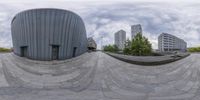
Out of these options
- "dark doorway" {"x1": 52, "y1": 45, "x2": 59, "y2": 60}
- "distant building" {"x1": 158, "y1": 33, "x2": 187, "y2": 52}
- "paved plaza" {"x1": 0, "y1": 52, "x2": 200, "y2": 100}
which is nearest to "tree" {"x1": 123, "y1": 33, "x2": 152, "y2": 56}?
"dark doorway" {"x1": 52, "y1": 45, "x2": 59, "y2": 60}

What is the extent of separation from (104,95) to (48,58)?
50.7ft

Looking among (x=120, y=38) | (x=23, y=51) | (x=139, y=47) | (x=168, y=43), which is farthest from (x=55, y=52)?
(x=120, y=38)

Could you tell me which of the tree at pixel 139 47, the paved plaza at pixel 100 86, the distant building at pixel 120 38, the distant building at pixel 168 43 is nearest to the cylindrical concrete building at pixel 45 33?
the paved plaza at pixel 100 86

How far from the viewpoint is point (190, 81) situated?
38.7ft

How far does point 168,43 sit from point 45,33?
64910 millimetres

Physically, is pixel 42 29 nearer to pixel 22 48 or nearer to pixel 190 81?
pixel 22 48

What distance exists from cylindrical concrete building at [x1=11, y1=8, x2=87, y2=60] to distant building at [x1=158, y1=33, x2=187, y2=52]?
2300 inches

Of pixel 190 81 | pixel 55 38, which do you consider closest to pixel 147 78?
pixel 190 81

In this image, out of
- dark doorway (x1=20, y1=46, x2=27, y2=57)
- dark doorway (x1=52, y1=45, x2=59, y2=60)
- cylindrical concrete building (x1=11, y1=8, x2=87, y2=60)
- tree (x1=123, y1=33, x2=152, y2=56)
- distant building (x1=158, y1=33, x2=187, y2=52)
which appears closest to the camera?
cylindrical concrete building (x1=11, y1=8, x2=87, y2=60)

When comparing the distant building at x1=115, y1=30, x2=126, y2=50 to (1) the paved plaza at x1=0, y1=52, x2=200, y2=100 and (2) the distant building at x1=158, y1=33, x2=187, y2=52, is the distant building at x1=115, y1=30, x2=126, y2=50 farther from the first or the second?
(1) the paved plaza at x1=0, y1=52, x2=200, y2=100

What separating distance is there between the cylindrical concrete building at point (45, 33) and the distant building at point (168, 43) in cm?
5843

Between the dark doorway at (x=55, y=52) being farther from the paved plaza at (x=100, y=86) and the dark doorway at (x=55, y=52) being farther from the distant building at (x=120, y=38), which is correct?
the distant building at (x=120, y=38)

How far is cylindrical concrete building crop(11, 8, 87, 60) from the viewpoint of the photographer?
883 inches

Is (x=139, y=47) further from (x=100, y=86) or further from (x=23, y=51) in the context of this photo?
(x=100, y=86)
